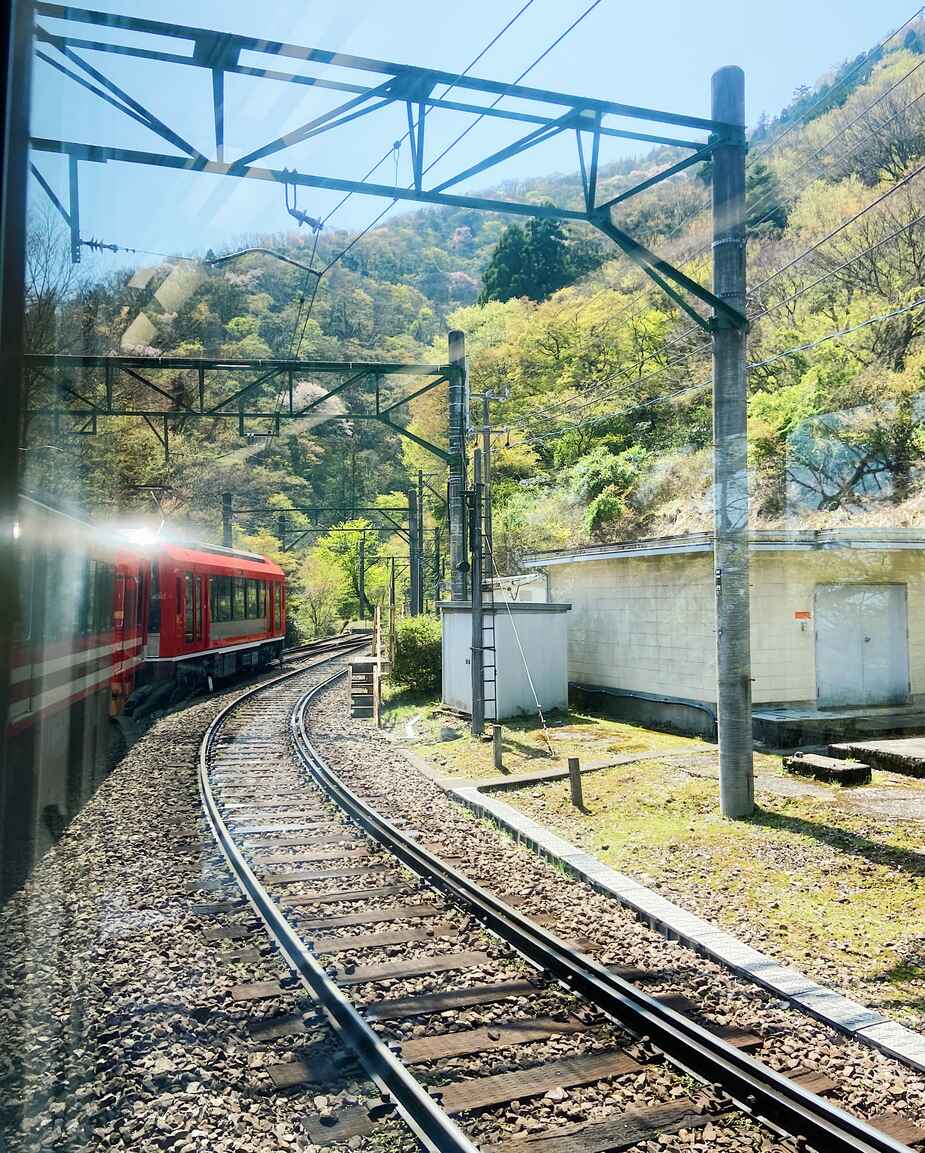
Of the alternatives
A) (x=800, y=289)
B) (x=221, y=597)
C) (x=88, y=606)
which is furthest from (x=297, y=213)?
(x=221, y=597)

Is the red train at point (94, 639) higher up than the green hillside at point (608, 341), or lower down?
lower down

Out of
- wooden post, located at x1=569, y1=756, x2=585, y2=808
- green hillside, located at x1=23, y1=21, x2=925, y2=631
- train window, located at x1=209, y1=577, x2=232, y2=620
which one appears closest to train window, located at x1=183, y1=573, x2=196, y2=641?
train window, located at x1=209, y1=577, x2=232, y2=620

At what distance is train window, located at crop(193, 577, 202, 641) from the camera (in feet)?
48.6

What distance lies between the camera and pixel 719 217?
755 cm

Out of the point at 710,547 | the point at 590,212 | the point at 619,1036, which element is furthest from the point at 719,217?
the point at 619,1036

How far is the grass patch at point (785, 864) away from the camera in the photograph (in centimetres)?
458

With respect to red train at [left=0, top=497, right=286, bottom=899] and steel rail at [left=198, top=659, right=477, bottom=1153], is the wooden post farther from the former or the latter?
red train at [left=0, top=497, right=286, bottom=899]

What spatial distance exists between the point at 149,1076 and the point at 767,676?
9.58m

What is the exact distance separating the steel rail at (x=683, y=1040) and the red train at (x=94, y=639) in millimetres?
2505

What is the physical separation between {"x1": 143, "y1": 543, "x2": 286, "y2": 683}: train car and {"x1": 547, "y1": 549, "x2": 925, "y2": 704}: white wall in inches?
284

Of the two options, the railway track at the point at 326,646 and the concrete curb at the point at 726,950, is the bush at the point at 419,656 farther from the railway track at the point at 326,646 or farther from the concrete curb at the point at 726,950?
the railway track at the point at 326,646

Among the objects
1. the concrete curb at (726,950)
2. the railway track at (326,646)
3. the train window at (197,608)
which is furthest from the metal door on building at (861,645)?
the railway track at (326,646)

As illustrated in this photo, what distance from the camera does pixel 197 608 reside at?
14961 mm

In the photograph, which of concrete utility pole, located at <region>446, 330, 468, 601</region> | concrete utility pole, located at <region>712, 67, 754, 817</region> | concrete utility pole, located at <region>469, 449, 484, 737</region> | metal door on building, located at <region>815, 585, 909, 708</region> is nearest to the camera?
concrete utility pole, located at <region>712, 67, 754, 817</region>
